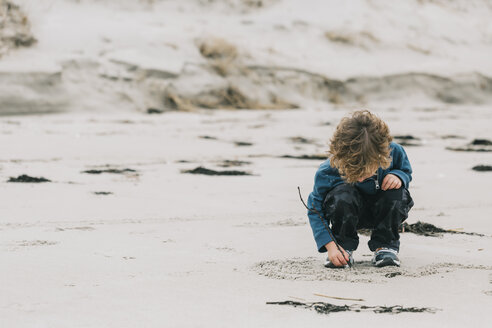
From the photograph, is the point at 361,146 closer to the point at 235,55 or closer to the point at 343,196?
the point at 343,196

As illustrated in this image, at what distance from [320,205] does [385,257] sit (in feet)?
0.99

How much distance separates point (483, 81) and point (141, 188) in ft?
29.1

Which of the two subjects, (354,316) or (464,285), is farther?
(464,285)

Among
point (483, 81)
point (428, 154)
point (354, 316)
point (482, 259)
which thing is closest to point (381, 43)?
point (483, 81)

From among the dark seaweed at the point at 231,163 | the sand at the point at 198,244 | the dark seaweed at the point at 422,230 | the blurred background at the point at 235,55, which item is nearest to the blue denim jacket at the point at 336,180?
the sand at the point at 198,244

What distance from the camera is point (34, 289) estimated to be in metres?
2.18

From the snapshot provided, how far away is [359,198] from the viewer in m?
2.70

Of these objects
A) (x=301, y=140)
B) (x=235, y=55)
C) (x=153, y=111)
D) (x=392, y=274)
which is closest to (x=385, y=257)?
(x=392, y=274)

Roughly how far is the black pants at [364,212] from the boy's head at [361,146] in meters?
0.13

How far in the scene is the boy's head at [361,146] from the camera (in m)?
2.49

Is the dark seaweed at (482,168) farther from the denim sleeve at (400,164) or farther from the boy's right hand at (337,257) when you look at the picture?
the boy's right hand at (337,257)

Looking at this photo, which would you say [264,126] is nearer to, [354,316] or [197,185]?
[197,185]

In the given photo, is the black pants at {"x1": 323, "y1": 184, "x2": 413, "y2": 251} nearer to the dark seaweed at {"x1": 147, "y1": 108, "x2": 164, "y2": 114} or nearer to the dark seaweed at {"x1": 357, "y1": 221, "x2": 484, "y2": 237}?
the dark seaweed at {"x1": 357, "y1": 221, "x2": 484, "y2": 237}

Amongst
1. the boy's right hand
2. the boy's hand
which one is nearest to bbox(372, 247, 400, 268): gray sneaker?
the boy's right hand
